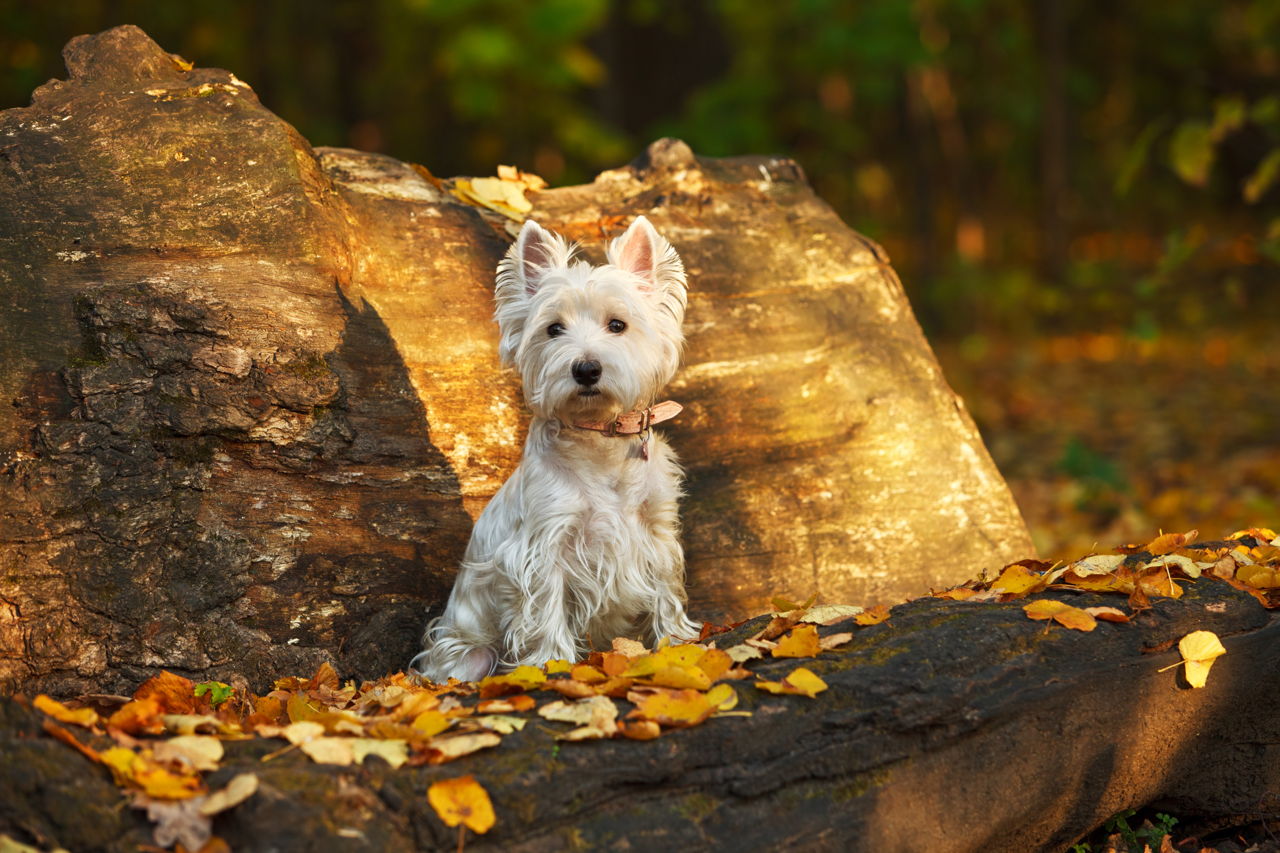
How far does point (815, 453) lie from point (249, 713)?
3109mm

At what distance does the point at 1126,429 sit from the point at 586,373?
8769 millimetres

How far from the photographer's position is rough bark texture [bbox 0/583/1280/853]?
294 cm

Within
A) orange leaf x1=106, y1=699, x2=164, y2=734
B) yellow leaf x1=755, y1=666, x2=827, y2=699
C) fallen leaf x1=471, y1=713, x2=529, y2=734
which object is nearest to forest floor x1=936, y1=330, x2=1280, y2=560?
yellow leaf x1=755, y1=666, x2=827, y2=699

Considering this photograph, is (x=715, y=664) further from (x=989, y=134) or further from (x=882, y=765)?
(x=989, y=134)

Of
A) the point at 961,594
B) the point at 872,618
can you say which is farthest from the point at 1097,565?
the point at 872,618

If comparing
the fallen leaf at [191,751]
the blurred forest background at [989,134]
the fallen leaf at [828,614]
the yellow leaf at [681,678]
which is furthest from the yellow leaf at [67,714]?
the blurred forest background at [989,134]

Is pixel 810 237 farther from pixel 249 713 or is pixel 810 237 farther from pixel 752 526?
pixel 249 713

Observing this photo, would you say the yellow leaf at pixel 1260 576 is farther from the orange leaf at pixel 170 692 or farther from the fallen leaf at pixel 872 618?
the orange leaf at pixel 170 692

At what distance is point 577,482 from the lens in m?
4.62

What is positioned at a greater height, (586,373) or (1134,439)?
(586,373)

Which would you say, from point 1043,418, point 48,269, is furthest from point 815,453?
point 1043,418

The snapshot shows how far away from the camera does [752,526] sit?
5.75 m

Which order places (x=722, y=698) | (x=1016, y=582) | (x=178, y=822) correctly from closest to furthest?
1. (x=178, y=822)
2. (x=722, y=698)
3. (x=1016, y=582)

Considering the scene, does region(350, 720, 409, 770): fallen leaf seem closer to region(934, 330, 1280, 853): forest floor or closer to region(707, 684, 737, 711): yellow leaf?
region(707, 684, 737, 711): yellow leaf
